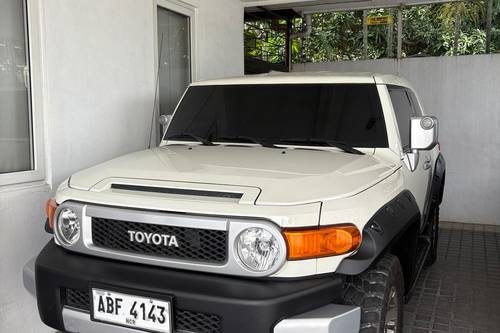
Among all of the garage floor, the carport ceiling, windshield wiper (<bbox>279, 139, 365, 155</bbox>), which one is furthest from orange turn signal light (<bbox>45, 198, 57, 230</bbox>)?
the carport ceiling

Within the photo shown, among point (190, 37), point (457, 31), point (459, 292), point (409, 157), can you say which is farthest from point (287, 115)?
point (457, 31)

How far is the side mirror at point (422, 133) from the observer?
121 inches

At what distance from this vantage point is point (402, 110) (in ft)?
12.5

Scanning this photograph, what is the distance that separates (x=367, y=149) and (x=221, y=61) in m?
3.71

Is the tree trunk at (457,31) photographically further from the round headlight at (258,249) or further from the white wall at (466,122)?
the round headlight at (258,249)

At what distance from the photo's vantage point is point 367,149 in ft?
10.3

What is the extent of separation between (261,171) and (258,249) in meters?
0.51

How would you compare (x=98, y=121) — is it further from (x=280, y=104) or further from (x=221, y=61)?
(x=221, y=61)

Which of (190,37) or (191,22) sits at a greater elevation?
(191,22)

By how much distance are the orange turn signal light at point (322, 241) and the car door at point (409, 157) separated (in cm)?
112

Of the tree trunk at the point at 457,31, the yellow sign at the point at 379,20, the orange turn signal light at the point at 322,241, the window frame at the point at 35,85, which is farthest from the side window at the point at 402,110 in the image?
the yellow sign at the point at 379,20

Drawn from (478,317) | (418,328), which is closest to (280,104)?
(418,328)

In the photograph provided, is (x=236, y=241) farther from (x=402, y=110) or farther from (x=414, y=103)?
(x=414, y=103)

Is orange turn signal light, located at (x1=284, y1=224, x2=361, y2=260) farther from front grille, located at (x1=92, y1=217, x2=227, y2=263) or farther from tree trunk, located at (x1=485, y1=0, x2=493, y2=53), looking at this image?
tree trunk, located at (x1=485, y1=0, x2=493, y2=53)
